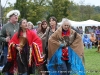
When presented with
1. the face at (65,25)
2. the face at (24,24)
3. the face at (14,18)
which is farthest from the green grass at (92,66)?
the face at (14,18)

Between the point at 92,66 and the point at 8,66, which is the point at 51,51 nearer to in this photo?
the point at 8,66

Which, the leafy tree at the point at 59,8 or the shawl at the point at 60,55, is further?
the leafy tree at the point at 59,8

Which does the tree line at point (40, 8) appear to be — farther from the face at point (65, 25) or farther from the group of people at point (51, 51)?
the face at point (65, 25)

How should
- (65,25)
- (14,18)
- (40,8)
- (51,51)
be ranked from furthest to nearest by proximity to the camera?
(40,8) < (14,18) < (51,51) < (65,25)

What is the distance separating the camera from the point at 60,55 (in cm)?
729

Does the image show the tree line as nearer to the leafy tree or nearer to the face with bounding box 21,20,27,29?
the leafy tree

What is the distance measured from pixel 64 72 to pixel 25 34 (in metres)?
1.13

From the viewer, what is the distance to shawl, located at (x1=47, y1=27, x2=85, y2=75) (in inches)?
288

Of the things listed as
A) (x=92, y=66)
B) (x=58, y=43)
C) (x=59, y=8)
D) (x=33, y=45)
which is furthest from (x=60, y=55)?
(x=59, y=8)

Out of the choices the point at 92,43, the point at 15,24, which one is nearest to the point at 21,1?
the point at 92,43

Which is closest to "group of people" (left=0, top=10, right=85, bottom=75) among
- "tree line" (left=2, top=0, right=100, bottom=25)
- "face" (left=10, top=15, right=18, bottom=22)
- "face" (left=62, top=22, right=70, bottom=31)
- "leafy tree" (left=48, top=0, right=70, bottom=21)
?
"face" (left=62, top=22, right=70, bottom=31)

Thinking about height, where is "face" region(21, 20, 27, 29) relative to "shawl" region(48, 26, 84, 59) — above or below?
above

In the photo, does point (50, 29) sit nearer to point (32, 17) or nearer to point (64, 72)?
point (64, 72)

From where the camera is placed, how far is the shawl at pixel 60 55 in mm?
7312
